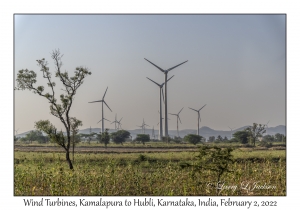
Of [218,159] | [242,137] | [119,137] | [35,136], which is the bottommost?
[119,137]

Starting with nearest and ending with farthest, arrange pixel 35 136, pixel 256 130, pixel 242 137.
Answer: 1. pixel 256 130
2. pixel 35 136
3. pixel 242 137

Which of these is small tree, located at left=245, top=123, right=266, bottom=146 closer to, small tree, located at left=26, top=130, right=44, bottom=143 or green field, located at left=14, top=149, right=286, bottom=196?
small tree, located at left=26, top=130, right=44, bottom=143

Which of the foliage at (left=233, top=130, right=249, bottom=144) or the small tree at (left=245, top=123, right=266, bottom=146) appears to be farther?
the foliage at (left=233, top=130, right=249, bottom=144)

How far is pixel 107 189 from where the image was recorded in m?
16.9

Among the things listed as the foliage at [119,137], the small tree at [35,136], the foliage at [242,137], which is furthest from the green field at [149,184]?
the foliage at [119,137]

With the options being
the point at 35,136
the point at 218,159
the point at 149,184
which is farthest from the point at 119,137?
the point at 218,159

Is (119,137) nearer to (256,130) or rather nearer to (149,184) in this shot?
(256,130)

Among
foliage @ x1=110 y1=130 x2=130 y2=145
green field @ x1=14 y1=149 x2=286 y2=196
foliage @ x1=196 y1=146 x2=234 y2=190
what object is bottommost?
foliage @ x1=110 y1=130 x2=130 y2=145

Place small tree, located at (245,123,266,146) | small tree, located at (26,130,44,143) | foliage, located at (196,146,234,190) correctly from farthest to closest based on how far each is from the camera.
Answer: small tree, located at (26,130,44,143)
small tree, located at (245,123,266,146)
foliage, located at (196,146,234,190)

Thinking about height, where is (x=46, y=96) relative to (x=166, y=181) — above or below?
above

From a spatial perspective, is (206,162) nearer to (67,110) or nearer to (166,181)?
(166,181)

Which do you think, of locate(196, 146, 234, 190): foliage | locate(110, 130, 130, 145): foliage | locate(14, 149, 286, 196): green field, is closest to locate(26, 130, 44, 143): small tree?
locate(110, 130, 130, 145): foliage

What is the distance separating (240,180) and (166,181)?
3.31 m
